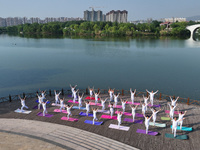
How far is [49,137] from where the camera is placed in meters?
16.4

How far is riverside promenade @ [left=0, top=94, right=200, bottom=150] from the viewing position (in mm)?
15227

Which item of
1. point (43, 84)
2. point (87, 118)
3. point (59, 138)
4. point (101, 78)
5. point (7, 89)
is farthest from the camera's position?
point (101, 78)

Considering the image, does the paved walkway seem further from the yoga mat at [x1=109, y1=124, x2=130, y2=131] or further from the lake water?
the lake water

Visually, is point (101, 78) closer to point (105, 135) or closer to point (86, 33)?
point (105, 135)

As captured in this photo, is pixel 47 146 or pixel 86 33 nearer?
pixel 47 146

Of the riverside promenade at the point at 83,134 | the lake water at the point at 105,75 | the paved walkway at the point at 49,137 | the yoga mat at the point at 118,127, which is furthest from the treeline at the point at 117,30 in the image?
the paved walkway at the point at 49,137

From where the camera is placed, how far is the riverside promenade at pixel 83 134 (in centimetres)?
1523

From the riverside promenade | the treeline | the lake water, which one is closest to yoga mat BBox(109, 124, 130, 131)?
the riverside promenade

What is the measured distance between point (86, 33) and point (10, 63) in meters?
117

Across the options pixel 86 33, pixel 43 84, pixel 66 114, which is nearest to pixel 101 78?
pixel 43 84

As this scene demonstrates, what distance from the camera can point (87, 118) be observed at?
20.1 meters

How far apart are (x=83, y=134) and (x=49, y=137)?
115 inches

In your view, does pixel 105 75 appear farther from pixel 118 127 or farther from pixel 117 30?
pixel 117 30

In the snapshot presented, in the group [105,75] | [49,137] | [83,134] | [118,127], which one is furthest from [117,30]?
[49,137]
